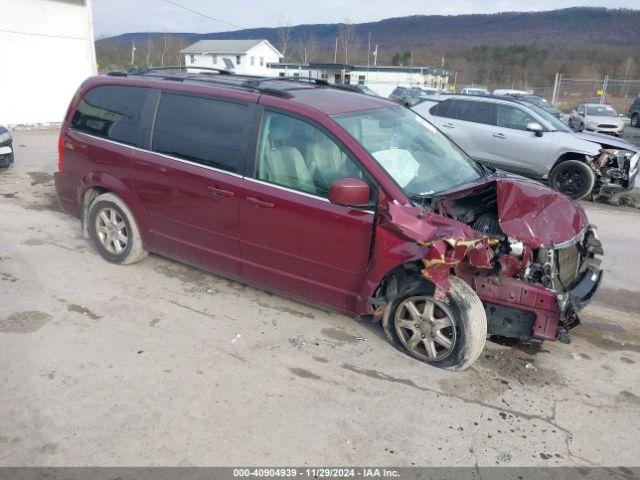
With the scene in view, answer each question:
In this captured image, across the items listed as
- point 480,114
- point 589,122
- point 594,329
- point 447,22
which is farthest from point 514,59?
point 447,22

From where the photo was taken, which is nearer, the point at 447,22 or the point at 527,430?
the point at 527,430

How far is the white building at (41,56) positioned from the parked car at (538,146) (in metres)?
13.1

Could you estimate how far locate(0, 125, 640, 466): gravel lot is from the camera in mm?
2943

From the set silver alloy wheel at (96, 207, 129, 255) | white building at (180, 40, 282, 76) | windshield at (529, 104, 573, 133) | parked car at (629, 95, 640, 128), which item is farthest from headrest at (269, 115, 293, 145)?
white building at (180, 40, 282, 76)

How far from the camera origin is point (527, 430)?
3.15m

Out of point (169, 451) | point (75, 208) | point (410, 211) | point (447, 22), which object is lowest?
point (169, 451)

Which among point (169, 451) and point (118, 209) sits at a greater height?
point (118, 209)

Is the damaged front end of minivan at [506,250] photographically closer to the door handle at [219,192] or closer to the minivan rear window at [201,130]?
the door handle at [219,192]

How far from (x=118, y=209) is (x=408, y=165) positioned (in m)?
2.95

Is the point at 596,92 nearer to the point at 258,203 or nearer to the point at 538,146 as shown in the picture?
the point at 538,146

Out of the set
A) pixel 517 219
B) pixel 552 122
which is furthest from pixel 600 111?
pixel 517 219

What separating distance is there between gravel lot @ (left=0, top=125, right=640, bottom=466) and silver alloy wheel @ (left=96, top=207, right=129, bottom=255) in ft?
1.29

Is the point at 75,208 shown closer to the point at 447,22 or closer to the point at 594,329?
the point at 594,329

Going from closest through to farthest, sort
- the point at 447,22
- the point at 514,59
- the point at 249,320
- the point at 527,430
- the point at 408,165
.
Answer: the point at 527,430 → the point at 408,165 → the point at 249,320 → the point at 514,59 → the point at 447,22
